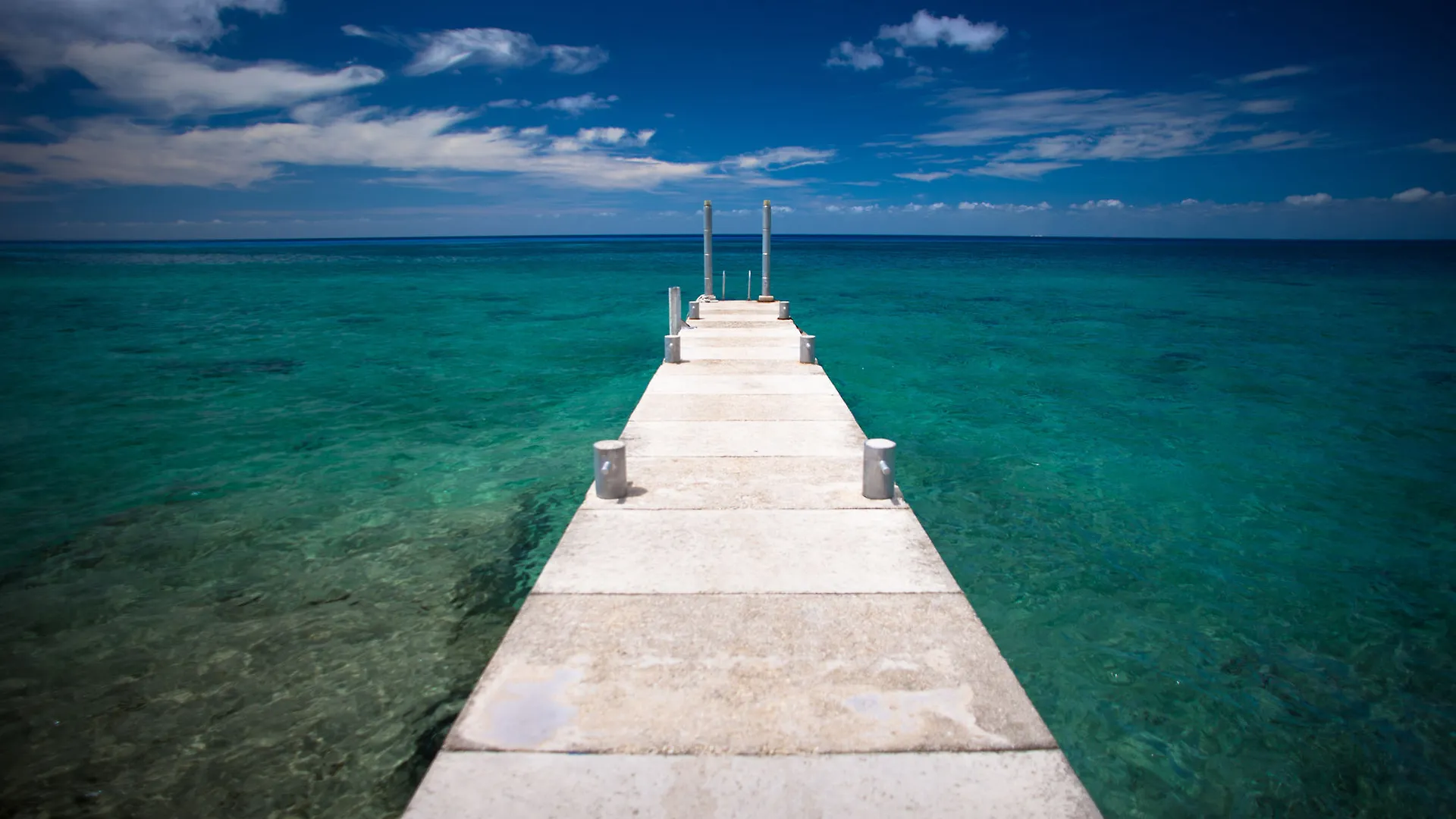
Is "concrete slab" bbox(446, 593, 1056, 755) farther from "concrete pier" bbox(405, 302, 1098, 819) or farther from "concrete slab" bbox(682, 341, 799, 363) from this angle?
"concrete slab" bbox(682, 341, 799, 363)

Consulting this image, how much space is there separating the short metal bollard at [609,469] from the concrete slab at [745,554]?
0.26 meters

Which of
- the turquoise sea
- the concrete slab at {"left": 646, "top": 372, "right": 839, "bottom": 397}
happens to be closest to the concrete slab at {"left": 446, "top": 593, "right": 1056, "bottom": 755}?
the turquoise sea

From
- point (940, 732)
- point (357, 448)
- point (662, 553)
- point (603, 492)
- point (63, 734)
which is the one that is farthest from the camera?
point (357, 448)

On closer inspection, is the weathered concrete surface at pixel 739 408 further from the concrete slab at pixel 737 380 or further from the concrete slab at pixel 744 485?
the concrete slab at pixel 744 485

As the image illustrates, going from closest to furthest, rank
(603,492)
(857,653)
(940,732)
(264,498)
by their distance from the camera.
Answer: (940,732) → (857,653) → (603,492) → (264,498)

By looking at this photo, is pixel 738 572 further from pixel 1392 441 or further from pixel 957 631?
pixel 1392 441

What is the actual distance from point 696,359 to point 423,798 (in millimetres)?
11178

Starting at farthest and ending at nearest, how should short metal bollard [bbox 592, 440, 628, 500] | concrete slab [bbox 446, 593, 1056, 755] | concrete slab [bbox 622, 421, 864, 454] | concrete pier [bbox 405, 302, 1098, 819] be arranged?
concrete slab [bbox 622, 421, 864, 454] → short metal bollard [bbox 592, 440, 628, 500] → concrete slab [bbox 446, 593, 1056, 755] → concrete pier [bbox 405, 302, 1098, 819]

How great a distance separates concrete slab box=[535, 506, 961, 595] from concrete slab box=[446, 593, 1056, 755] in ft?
0.50

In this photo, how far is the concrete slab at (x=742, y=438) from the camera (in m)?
8.23

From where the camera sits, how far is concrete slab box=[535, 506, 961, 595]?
5133 mm

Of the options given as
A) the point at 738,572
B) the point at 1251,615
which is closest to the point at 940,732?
the point at 738,572

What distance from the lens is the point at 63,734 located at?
5.10m

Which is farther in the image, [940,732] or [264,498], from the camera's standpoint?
[264,498]
